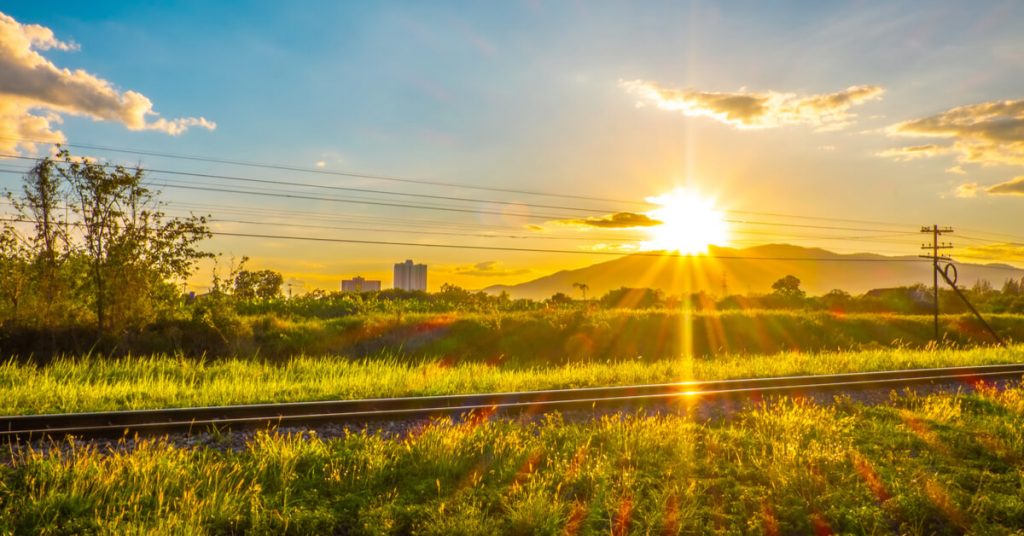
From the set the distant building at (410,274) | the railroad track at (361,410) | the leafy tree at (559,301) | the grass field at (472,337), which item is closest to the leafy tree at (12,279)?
the grass field at (472,337)

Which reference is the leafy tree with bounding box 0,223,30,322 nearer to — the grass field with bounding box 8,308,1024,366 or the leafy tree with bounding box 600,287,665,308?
the grass field with bounding box 8,308,1024,366

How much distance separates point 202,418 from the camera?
1058 cm

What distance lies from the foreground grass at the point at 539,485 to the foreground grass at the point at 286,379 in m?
4.13

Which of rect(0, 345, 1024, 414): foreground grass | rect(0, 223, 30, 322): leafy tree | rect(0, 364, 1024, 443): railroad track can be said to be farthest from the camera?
rect(0, 223, 30, 322): leafy tree

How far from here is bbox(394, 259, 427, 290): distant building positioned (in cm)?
15788

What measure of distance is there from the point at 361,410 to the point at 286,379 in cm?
512

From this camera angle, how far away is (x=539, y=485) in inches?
291

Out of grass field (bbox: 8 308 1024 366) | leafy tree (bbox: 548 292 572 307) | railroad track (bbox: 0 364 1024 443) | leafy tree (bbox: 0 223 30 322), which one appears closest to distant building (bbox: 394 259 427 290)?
leafy tree (bbox: 548 292 572 307)

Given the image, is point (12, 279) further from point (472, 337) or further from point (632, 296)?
point (632, 296)

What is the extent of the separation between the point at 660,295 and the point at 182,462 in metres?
66.7

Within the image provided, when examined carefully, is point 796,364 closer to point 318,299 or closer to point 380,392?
point 380,392

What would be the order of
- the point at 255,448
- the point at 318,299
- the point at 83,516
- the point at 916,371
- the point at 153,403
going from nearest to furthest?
1. the point at 83,516
2. the point at 255,448
3. the point at 153,403
4. the point at 916,371
5. the point at 318,299

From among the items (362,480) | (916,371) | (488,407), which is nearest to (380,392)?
(488,407)

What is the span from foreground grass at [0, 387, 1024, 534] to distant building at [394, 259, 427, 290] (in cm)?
14804
